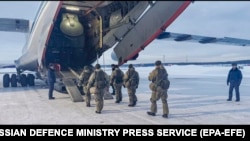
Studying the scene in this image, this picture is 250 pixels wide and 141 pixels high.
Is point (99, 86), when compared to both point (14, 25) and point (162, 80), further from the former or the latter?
point (14, 25)

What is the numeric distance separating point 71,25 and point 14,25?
5945mm

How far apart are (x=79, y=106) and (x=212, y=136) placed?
4764 mm

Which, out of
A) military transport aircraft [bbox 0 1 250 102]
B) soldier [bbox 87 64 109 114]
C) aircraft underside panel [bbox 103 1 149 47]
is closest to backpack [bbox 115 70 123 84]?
military transport aircraft [bbox 0 1 250 102]

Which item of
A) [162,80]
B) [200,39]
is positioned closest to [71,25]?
[162,80]

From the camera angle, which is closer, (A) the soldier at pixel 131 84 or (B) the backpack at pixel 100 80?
(B) the backpack at pixel 100 80

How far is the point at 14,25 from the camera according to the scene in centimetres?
1478

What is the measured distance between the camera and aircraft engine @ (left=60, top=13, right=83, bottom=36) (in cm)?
1070

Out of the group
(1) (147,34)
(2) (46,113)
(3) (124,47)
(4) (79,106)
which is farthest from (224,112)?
(2) (46,113)

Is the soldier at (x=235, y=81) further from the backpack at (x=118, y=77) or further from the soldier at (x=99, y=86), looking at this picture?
the soldier at (x=99, y=86)

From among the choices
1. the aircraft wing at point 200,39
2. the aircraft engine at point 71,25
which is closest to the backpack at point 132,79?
the aircraft wing at point 200,39

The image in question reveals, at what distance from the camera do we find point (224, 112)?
7.45 metres

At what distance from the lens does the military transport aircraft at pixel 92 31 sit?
6.77 metres

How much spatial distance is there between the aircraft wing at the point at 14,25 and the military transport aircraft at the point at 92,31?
63mm

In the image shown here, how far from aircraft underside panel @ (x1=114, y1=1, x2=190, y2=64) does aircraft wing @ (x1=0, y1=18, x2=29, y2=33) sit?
27.4 feet
